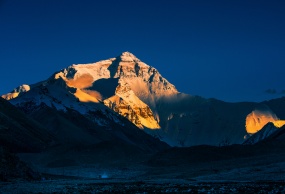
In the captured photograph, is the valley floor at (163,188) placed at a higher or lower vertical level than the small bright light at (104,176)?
lower

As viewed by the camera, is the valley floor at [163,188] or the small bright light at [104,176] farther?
the small bright light at [104,176]

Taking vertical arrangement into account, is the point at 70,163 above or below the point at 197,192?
above

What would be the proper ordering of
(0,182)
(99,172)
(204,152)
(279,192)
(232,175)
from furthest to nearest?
(204,152) < (99,172) < (232,175) < (0,182) < (279,192)

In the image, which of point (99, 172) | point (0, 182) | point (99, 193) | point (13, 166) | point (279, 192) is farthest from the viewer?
point (99, 172)

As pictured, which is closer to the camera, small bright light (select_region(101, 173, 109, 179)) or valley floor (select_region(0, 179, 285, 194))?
valley floor (select_region(0, 179, 285, 194))

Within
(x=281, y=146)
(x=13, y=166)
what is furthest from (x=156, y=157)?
(x=13, y=166)

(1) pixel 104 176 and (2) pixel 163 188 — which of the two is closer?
(2) pixel 163 188

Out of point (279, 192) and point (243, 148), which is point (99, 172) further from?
point (279, 192)

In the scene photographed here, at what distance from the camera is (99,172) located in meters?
146

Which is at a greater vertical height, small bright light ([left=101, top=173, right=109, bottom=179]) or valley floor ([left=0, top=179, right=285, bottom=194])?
small bright light ([left=101, top=173, right=109, bottom=179])

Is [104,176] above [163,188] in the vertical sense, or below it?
above

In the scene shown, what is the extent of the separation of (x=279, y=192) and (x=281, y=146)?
4970 inches

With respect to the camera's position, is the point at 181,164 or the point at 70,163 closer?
the point at 181,164

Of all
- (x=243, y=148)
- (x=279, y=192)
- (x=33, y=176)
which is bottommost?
(x=279, y=192)
